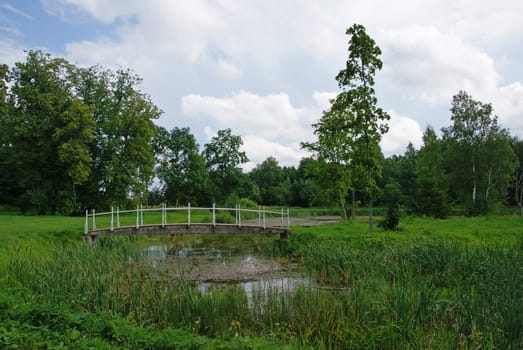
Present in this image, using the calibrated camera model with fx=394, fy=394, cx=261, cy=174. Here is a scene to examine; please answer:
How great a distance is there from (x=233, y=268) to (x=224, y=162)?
39.0m

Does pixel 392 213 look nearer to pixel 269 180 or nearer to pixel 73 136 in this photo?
pixel 73 136

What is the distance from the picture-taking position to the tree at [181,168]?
4916 centimetres

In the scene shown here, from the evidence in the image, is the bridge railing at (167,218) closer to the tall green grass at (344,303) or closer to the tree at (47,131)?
the tree at (47,131)

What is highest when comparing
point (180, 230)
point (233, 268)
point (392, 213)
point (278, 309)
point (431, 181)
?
point (431, 181)

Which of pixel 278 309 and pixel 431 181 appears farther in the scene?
pixel 431 181

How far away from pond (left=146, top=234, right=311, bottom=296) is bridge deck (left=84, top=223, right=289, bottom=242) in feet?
3.12

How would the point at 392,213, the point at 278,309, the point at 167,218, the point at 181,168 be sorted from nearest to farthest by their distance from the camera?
the point at 278,309 < the point at 392,213 < the point at 167,218 < the point at 181,168

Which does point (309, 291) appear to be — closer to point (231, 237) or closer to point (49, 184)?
point (231, 237)

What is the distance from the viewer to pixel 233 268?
13953 millimetres

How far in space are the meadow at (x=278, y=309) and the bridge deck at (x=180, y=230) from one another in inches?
299

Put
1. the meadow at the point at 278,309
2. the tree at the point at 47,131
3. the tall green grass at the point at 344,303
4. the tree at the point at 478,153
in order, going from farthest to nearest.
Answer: the tree at the point at 478,153
the tree at the point at 47,131
the tall green grass at the point at 344,303
the meadow at the point at 278,309

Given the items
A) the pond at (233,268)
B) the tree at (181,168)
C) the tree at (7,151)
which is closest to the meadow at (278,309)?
the pond at (233,268)

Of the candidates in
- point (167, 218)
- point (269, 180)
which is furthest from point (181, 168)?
point (269, 180)

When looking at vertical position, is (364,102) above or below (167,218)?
above
